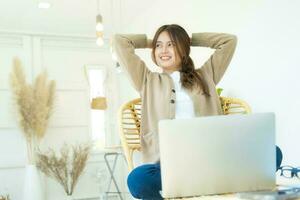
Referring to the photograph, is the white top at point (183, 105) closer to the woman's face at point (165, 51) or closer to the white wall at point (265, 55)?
the woman's face at point (165, 51)

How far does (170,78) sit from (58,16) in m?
3.23

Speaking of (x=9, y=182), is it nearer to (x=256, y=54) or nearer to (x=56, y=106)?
(x=56, y=106)

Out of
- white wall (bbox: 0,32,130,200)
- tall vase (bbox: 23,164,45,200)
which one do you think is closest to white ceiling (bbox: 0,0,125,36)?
white wall (bbox: 0,32,130,200)

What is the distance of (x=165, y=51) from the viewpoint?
186 cm

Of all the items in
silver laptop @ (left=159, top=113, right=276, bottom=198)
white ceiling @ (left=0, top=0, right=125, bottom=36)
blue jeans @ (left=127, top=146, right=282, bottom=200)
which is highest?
white ceiling @ (left=0, top=0, right=125, bottom=36)

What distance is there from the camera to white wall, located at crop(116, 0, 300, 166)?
242 centimetres

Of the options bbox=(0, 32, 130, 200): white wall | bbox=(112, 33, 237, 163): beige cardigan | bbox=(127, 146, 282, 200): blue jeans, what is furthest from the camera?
bbox=(0, 32, 130, 200): white wall

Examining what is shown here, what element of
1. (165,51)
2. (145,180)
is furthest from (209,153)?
(165,51)

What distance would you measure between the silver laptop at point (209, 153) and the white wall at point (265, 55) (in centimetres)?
148

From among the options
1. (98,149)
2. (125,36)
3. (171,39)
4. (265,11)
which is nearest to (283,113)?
(265,11)

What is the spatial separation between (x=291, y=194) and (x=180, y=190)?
28 cm

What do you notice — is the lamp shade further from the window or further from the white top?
the white top

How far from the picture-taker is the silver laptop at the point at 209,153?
40.3 inches

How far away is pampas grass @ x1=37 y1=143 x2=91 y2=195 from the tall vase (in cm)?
14
